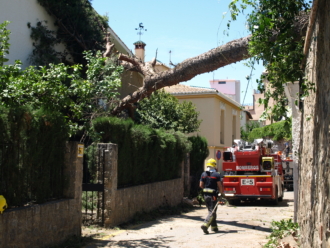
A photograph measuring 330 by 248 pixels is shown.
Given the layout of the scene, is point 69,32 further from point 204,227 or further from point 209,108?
point 209,108

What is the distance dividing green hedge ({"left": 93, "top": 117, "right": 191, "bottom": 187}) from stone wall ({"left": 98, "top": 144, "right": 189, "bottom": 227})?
0.93ft

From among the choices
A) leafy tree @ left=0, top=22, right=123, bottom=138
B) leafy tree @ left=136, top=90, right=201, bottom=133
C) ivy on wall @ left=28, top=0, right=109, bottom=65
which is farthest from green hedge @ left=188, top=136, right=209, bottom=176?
leafy tree @ left=0, top=22, right=123, bottom=138

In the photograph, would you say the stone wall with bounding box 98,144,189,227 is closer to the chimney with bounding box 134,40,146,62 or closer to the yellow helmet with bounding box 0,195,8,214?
the yellow helmet with bounding box 0,195,8,214

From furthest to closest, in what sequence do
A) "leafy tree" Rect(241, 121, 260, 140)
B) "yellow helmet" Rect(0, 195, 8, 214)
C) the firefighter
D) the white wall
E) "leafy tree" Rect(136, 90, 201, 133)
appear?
"leafy tree" Rect(241, 121, 260, 140)
"leafy tree" Rect(136, 90, 201, 133)
the white wall
the firefighter
"yellow helmet" Rect(0, 195, 8, 214)

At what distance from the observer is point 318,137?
6.14 meters

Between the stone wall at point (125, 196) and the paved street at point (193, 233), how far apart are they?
52 cm

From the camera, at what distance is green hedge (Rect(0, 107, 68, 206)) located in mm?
7832

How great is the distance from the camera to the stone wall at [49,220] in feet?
25.0

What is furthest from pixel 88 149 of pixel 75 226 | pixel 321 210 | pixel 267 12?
pixel 321 210

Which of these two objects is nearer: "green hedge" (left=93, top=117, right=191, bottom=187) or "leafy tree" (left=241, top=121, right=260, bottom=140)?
"green hedge" (left=93, top=117, right=191, bottom=187)

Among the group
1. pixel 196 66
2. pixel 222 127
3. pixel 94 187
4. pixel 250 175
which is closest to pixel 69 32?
pixel 196 66

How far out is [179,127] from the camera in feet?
70.0

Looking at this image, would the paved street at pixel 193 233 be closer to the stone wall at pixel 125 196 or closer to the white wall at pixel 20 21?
the stone wall at pixel 125 196

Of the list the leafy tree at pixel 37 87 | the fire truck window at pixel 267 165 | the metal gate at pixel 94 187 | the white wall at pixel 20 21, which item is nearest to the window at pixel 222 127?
the fire truck window at pixel 267 165
